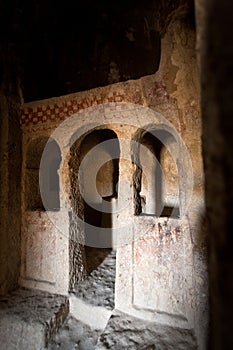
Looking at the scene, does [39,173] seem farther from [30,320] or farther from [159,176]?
[159,176]

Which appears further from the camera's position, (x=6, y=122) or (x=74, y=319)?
(x=6, y=122)

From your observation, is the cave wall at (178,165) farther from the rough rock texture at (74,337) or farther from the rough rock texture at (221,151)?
the rough rock texture at (221,151)

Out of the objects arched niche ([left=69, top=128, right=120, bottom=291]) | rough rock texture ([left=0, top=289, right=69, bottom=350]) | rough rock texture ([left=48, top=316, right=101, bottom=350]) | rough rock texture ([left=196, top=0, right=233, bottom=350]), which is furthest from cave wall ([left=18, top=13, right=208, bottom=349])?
rough rock texture ([left=196, top=0, right=233, bottom=350])

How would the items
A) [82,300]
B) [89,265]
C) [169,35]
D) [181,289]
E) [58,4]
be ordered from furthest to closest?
[58,4] < [89,265] < [82,300] < [181,289] < [169,35]

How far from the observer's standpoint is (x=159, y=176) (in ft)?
16.1

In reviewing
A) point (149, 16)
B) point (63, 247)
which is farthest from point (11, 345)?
point (149, 16)

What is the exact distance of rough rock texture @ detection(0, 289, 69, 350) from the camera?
8.99 ft

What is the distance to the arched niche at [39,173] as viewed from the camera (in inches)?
143

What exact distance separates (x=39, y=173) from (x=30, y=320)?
2.08 metres

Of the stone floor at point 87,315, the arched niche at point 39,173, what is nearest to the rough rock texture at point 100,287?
the stone floor at point 87,315

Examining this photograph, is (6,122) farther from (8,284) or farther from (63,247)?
(8,284)

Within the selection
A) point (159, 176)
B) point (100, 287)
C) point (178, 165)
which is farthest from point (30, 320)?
point (159, 176)

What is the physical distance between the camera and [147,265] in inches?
110

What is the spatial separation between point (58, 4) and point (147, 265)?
5059mm
